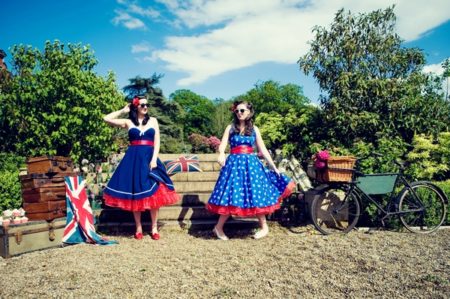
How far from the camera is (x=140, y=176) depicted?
16.5 ft

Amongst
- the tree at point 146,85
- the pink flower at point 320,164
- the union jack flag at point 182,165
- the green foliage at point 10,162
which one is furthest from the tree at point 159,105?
the pink flower at point 320,164

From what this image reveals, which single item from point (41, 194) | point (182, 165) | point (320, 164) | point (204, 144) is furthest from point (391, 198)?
point (204, 144)

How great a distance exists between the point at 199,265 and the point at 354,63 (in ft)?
26.7

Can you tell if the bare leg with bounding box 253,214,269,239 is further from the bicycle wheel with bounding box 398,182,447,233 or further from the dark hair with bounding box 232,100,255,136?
the bicycle wheel with bounding box 398,182,447,233

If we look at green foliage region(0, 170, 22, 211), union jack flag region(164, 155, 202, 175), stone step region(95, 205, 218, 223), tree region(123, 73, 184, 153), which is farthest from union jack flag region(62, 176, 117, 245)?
tree region(123, 73, 184, 153)

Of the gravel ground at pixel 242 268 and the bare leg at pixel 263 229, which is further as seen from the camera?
the bare leg at pixel 263 229

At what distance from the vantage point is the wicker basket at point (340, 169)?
525 centimetres

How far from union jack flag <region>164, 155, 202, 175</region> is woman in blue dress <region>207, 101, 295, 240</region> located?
2996mm

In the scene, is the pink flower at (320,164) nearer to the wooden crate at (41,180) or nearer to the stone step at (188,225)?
the stone step at (188,225)

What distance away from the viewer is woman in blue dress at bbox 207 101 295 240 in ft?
16.2

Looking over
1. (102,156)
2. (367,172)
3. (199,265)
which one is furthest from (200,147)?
(199,265)

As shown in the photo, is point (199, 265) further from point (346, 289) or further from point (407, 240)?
point (407, 240)

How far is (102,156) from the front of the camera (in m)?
13.5

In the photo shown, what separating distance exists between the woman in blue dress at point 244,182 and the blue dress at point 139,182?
2.57ft
